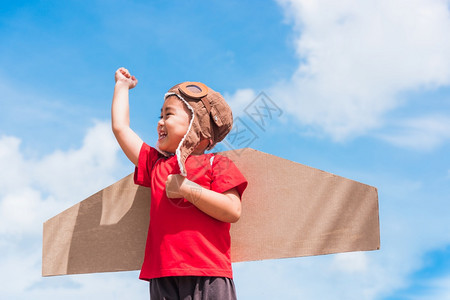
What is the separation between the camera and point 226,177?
79.9 inches

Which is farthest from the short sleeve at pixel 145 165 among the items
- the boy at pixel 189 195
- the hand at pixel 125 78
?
the hand at pixel 125 78

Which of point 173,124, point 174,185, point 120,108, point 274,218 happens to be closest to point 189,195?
point 174,185

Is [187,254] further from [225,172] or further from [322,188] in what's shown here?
[322,188]

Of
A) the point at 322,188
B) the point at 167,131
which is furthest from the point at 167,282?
the point at 322,188

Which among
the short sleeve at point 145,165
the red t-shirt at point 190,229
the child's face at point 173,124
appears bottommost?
the red t-shirt at point 190,229

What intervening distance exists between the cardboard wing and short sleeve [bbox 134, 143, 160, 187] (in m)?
0.22

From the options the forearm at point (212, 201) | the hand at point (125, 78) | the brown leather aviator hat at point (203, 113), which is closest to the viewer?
the forearm at point (212, 201)

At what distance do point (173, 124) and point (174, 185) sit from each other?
10.5 inches

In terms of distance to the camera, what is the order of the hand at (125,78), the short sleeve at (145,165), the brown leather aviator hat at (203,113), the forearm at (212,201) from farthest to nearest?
the hand at (125,78) < the short sleeve at (145,165) < the brown leather aviator hat at (203,113) < the forearm at (212,201)

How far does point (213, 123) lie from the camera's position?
7.00 feet

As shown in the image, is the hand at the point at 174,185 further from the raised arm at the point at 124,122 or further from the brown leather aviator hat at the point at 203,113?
the raised arm at the point at 124,122

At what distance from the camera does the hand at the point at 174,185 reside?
6.33 feet

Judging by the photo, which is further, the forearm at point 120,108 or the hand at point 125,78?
the hand at point 125,78

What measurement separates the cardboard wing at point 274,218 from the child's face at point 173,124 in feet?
0.89
